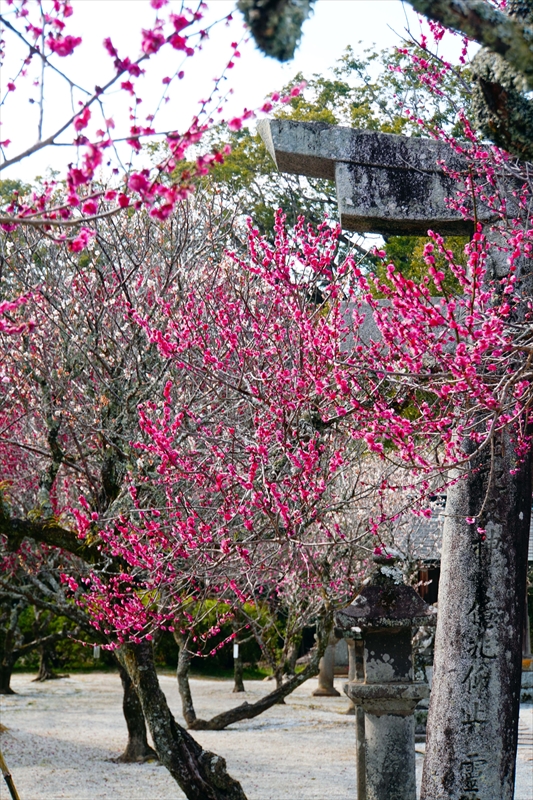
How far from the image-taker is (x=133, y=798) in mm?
9797

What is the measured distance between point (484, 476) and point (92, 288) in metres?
4.83

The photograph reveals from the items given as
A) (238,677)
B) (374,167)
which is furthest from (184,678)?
(374,167)

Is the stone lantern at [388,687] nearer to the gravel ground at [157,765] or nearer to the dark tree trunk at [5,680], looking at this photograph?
the gravel ground at [157,765]

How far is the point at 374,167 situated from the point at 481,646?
2.80 meters

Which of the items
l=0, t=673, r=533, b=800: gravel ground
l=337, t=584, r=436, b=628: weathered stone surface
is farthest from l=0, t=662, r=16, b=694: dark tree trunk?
l=337, t=584, r=436, b=628: weathered stone surface

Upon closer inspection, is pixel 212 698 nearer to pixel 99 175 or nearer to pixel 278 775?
pixel 278 775

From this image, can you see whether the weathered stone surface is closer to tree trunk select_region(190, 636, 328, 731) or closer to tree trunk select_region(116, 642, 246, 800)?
tree trunk select_region(116, 642, 246, 800)

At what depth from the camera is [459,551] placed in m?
4.96

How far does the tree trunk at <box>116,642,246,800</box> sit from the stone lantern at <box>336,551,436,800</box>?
5.05 ft

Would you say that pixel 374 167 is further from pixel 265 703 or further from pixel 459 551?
pixel 265 703

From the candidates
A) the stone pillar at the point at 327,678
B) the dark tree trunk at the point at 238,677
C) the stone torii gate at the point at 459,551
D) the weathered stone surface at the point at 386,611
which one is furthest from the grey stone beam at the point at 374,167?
the stone pillar at the point at 327,678

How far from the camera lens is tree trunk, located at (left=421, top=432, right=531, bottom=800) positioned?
15.6 feet

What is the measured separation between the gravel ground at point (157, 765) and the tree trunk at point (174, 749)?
2.62 metres

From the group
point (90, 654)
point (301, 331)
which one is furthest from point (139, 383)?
point (90, 654)
